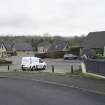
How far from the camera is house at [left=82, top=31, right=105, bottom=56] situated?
6222 centimetres

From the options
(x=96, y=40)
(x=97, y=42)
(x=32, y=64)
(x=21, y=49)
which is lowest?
(x=32, y=64)

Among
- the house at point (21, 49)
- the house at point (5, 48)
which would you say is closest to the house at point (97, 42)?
the house at point (5, 48)

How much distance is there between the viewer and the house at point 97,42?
62.2 meters

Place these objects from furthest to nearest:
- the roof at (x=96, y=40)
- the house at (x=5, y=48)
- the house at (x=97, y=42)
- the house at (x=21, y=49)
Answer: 1. the house at (x=21, y=49)
2. the house at (x=5, y=48)
3. the roof at (x=96, y=40)
4. the house at (x=97, y=42)

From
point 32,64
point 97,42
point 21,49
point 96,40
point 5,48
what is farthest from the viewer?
point 21,49

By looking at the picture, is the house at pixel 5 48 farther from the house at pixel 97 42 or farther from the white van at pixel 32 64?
the white van at pixel 32 64

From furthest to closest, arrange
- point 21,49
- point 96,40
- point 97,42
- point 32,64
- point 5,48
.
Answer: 1. point 21,49
2. point 5,48
3. point 96,40
4. point 97,42
5. point 32,64

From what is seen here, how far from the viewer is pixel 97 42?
214 ft

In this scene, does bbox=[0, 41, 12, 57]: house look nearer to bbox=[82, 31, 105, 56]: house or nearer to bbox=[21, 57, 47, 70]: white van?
bbox=[82, 31, 105, 56]: house

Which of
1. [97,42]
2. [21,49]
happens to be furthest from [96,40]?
[21,49]

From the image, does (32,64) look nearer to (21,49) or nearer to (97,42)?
(97,42)

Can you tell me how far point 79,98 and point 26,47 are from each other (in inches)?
4983

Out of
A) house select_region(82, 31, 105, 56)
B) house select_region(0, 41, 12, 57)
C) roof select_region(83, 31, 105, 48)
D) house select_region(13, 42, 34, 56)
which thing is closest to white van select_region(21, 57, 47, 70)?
house select_region(82, 31, 105, 56)

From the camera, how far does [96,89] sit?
17.1m
